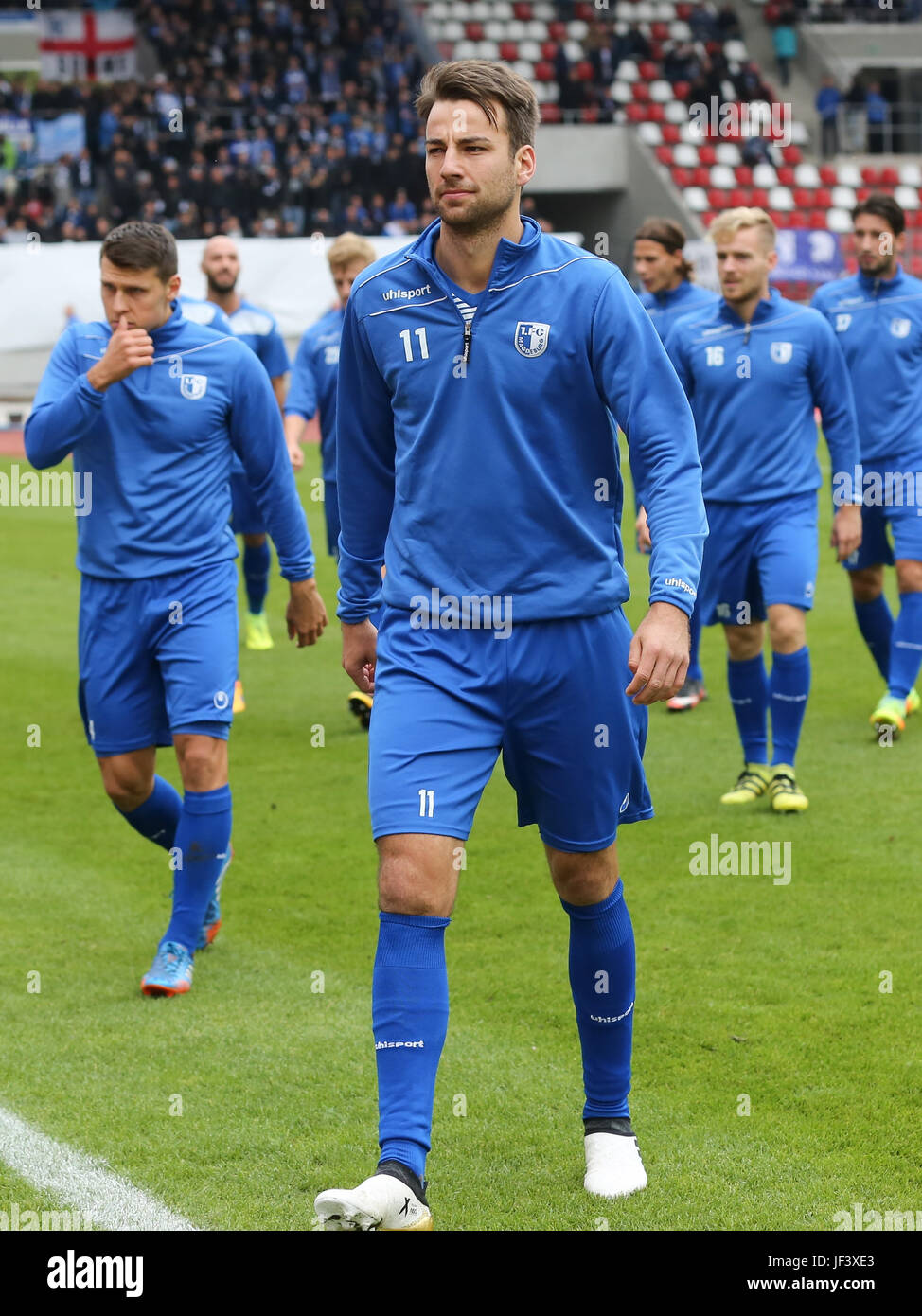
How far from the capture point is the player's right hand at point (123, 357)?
5172 mm

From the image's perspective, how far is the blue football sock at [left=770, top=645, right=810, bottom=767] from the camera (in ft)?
24.9

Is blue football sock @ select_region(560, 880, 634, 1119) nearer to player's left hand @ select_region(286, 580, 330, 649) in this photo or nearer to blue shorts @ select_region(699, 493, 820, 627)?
player's left hand @ select_region(286, 580, 330, 649)

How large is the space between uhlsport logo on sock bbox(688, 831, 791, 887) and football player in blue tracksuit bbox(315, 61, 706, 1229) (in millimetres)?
2904

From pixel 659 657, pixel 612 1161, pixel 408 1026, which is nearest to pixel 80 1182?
pixel 408 1026

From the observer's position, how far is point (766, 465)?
7.60m

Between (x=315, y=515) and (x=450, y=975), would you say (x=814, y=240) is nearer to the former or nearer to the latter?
(x=315, y=515)

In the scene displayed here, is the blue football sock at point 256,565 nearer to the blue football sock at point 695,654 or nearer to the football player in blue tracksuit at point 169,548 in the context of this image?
the blue football sock at point 695,654

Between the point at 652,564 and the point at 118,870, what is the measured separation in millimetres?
3966

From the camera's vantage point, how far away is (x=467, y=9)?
34.7 m

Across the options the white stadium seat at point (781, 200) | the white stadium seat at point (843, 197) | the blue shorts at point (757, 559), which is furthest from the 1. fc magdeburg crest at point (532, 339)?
the white stadium seat at point (843, 197)

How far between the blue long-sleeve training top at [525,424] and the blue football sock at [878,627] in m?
5.94
